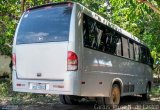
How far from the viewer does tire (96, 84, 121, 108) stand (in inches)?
400

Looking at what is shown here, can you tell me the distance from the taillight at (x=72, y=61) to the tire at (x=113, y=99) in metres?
2.44

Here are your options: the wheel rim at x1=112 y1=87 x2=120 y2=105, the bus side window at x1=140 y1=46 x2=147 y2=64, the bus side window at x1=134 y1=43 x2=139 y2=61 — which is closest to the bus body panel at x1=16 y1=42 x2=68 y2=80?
the wheel rim at x1=112 y1=87 x2=120 y2=105

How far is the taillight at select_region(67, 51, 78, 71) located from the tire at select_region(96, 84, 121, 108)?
8.00 ft

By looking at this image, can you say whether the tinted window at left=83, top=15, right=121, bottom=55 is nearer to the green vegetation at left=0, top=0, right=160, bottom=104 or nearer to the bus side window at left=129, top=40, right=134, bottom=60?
the green vegetation at left=0, top=0, right=160, bottom=104

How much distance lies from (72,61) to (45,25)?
4.56ft

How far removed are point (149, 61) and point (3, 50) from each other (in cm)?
1051

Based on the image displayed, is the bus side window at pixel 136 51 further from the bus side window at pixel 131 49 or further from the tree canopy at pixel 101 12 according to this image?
the tree canopy at pixel 101 12

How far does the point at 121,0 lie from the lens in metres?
10.6

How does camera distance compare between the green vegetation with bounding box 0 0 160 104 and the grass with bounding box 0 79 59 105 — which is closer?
the grass with bounding box 0 79 59 105

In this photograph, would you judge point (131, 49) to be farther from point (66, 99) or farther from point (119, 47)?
point (66, 99)

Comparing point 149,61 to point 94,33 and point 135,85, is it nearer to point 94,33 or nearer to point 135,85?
point 135,85

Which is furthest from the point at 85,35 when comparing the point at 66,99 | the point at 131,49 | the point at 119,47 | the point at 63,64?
the point at 131,49

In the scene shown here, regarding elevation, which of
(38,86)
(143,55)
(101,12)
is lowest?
(38,86)

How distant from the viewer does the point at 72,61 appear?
820cm
